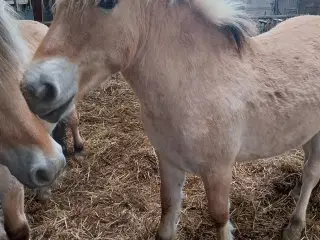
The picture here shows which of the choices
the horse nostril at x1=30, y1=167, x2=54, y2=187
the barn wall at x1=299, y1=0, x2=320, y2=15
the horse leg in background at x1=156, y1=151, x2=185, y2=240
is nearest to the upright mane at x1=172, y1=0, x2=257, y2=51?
the horse leg in background at x1=156, y1=151, x2=185, y2=240

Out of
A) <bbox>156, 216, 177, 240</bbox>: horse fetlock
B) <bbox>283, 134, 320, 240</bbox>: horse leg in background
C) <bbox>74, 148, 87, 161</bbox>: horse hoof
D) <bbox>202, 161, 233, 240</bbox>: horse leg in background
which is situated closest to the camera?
<bbox>202, 161, 233, 240</bbox>: horse leg in background

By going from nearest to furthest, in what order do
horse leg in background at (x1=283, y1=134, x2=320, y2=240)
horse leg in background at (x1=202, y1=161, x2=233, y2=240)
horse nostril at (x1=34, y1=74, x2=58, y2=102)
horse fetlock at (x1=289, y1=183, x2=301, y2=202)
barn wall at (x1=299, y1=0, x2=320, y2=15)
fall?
1. horse nostril at (x1=34, y1=74, x2=58, y2=102)
2. horse leg in background at (x1=202, y1=161, x2=233, y2=240)
3. horse leg in background at (x1=283, y1=134, x2=320, y2=240)
4. horse fetlock at (x1=289, y1=183, x2=301, y2=202)
5. barn wall at (x1=299, y1=0, x2=320, y2=15)

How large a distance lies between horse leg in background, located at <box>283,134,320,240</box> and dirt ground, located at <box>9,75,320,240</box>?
0.07 meters

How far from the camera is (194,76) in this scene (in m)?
1.68

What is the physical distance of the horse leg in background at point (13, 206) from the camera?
6.22ft

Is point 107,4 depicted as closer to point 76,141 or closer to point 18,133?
point 18,133

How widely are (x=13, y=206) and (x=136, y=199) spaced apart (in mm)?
968

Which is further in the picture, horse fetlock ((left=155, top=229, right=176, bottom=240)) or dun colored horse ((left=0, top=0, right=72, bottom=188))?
horse fetlock ((left=155, top=229, right=176, bottom=240))

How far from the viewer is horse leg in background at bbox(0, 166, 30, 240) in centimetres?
189

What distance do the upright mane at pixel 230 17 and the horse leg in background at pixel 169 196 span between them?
699mm

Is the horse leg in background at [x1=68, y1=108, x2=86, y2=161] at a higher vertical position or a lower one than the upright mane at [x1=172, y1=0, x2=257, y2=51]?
lower

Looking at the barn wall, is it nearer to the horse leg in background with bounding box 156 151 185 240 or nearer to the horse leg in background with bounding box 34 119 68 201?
the horse leg in background with bounding box 34 119 68 201

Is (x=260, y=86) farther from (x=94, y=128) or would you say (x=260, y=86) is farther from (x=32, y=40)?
(x=94, y=128)

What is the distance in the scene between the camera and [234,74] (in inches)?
69.8
